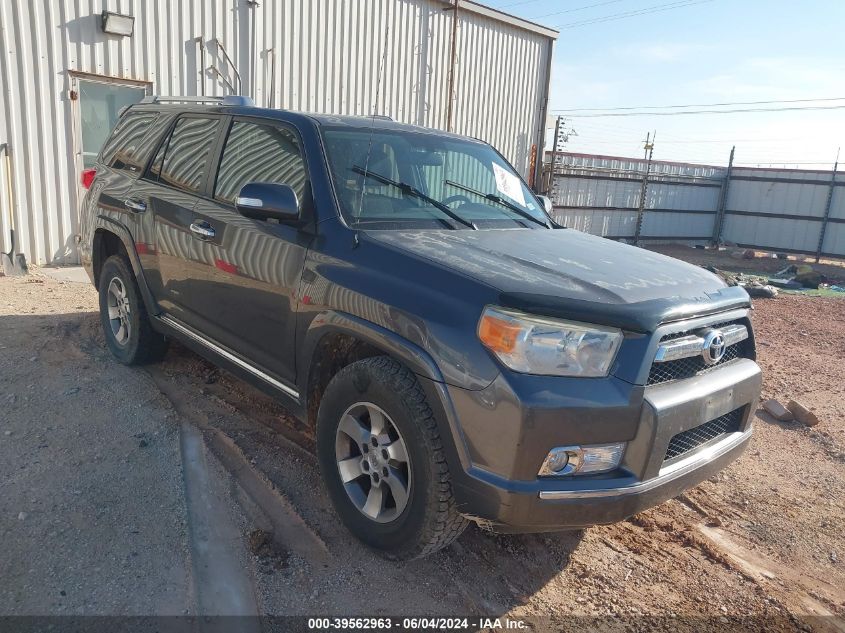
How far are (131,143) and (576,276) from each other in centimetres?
376

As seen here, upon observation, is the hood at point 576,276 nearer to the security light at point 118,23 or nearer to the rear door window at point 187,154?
the rear door window at point 187,154

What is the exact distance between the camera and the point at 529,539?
126 inches

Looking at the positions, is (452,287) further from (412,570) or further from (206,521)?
(206,521)

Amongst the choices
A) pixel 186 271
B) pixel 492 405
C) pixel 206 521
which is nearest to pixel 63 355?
pixel 186 271

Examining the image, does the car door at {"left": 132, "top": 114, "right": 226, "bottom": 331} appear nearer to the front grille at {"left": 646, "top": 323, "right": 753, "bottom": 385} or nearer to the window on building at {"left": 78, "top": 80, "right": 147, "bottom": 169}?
the front grille at {"left": 646, "top": 323, "right": 753, "bottom": 385}

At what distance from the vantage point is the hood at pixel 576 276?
2.48 metres

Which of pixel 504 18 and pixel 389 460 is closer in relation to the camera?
pixel 389 460

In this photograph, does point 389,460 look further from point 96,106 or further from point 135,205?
point 96,106

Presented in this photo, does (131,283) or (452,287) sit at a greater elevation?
(452,287)

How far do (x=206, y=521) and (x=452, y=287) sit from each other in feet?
5.47

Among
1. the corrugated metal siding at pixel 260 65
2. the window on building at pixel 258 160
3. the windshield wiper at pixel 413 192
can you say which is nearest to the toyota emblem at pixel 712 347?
the windshield wiper at pixel 413 192

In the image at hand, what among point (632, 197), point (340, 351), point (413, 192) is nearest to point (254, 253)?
point (340, 351)

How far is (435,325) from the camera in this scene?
2535 mm

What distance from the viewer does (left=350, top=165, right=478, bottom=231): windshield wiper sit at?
345cm
